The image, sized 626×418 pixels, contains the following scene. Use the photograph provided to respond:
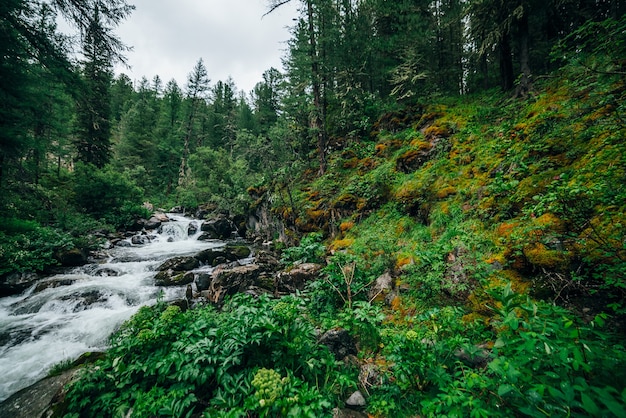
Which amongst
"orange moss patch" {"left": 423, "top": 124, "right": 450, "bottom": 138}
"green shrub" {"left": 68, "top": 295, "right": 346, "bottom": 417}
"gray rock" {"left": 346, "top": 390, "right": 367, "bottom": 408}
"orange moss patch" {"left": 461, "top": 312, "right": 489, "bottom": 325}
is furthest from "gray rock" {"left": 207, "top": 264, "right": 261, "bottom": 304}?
"orange moss patch" {"left": 423, "top": 124, "right": 450, "bottom": 138}

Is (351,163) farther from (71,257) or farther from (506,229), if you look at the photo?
(71,257)

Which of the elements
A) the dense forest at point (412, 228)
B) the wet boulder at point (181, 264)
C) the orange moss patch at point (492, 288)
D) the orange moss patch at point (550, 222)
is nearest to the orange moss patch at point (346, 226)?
the dense forest at point (412, 228)

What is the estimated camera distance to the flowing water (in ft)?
18.6

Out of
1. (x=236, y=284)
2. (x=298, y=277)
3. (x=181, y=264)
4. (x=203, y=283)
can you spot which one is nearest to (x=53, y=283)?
(x=181, y=264)

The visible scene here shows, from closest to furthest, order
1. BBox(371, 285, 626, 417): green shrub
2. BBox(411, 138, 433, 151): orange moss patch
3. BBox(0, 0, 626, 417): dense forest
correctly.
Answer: BBox(371, 285, 626, 417): green shrub, BBox(0, 0, 626, 417): dense forest, BBox(411, 138, 433, 151): orange moss patch

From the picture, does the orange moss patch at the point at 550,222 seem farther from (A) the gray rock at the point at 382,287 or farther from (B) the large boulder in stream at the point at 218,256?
(B) the large boulder in stream at the point at 218,256

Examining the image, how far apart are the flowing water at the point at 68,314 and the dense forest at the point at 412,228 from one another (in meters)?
1.89

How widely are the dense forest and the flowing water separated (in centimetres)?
189

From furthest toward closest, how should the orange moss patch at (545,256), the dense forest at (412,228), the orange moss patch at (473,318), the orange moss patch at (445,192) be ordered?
the orange moss patch at (445,192), the orange moss patch at (473,318), the orange moss patch at (545,256), the dense forest at (412,228)

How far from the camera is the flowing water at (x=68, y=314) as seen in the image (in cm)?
566

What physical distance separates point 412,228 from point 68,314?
443 inches

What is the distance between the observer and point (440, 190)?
688 cm

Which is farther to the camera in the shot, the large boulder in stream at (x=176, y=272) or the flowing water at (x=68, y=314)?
the large boulder in stream at (x=176, y=272)

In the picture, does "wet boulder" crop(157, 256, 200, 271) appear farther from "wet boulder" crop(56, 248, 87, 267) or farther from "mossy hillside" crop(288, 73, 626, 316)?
"mossy hillside" crop(288, 73, 626, 316)
